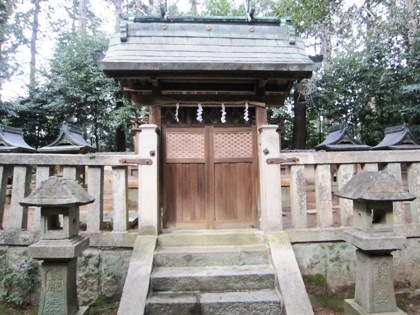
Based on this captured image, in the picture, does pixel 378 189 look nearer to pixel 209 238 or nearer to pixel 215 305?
pixel 215 305

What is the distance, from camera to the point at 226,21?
221 inches

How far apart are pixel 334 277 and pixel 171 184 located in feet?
10.2

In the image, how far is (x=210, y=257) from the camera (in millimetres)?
4484

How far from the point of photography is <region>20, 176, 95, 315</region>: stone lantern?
333cm

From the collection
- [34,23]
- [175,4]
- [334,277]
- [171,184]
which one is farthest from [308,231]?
[34,23]

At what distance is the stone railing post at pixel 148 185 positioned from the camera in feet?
15.3

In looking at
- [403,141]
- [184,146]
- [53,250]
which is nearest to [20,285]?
[53,250]

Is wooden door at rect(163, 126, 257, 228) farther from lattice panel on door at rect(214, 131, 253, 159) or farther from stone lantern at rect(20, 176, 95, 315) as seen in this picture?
stone lantern at rect(20, 176, 95, 315)

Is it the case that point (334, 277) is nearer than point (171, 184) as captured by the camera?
Yes

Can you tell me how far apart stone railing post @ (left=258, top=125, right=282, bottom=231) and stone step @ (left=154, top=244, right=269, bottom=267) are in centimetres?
49

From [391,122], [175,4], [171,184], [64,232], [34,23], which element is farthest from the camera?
[34,23]

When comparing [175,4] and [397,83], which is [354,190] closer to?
[397,83]

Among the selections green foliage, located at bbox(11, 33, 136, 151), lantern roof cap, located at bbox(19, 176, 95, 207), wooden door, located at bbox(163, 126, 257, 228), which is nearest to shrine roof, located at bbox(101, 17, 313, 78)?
wooden door, located at bbox(163, 126, 257, 228)

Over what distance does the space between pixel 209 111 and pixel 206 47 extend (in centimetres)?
113
